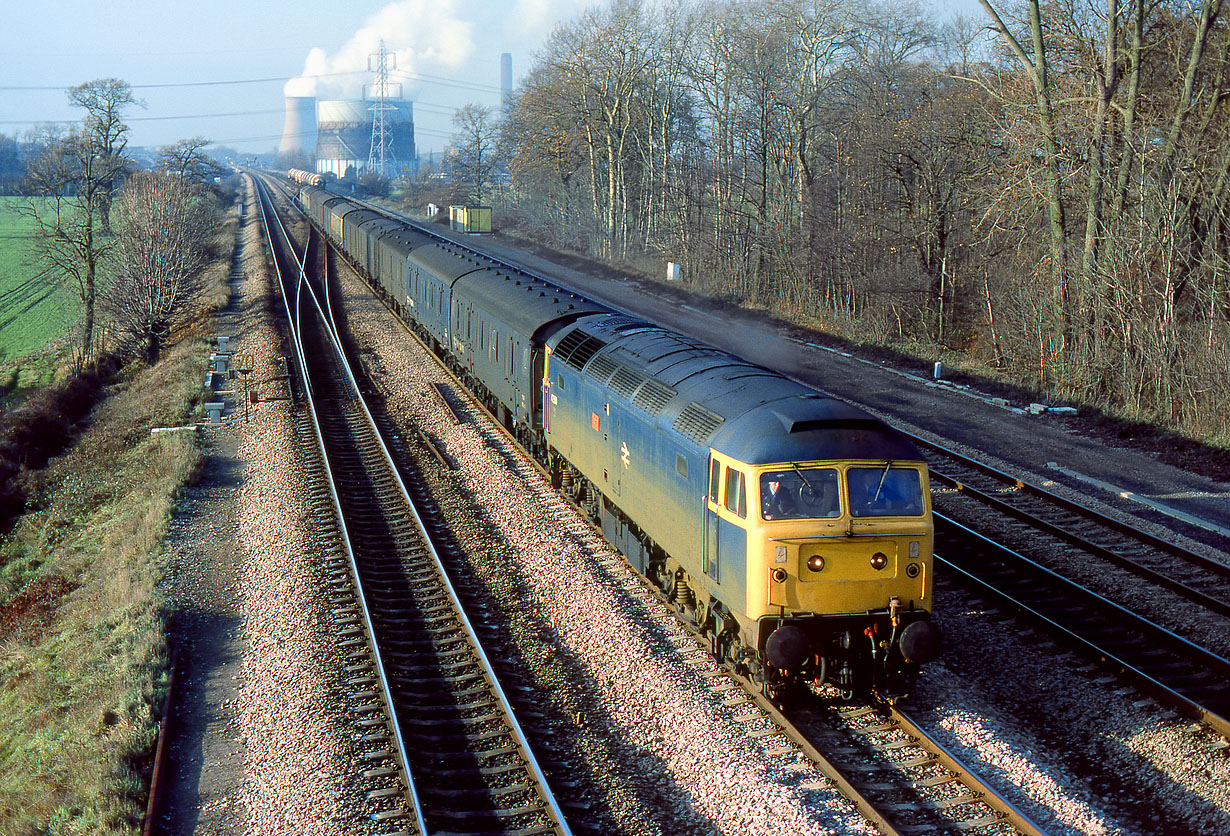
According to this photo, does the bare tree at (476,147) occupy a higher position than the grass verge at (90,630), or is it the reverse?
the bare tree at (476,147)

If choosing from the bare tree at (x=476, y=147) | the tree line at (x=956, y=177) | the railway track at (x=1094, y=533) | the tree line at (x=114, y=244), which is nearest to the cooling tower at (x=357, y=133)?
the bare tree at (x=476, y=147)

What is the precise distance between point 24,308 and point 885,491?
61313 millimetres

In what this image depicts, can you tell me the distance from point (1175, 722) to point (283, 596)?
10.8 m

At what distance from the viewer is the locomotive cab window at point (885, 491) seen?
9.59 m

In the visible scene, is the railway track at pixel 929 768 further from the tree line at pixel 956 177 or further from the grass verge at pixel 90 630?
the tree line at pixel 956 177

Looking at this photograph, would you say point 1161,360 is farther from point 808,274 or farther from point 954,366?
point 808,274

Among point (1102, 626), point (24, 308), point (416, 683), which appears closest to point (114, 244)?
point (24, 308)

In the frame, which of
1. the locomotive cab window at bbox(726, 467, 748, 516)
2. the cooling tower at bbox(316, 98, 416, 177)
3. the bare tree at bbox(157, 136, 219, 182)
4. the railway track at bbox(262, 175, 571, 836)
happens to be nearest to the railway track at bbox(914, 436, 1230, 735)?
the locomotive cab window at bbox(726, 467, 748, 516)

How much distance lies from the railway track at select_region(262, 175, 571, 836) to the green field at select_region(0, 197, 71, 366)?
2818 centimetres

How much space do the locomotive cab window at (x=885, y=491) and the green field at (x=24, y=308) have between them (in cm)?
3698

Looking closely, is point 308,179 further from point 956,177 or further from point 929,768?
point 929,768

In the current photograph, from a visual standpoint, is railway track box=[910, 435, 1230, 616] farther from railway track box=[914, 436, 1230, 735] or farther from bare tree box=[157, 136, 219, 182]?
bare tree box=[157, 136, 219, 182]

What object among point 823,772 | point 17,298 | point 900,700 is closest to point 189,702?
point 823,772

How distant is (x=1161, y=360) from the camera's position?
2144 centimetres
